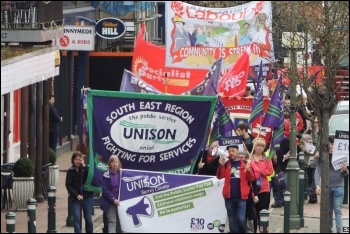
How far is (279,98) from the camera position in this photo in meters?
20.9

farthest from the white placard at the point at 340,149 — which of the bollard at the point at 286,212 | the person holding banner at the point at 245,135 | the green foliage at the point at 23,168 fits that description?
the green foliage at the point at 23,168

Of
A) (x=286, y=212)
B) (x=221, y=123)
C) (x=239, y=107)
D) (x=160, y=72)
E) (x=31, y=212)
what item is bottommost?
(x=286, y=212)

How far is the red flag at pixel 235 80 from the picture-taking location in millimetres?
24438

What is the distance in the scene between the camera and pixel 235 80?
2470cm

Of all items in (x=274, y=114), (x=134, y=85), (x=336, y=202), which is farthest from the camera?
(x=134, y=85)

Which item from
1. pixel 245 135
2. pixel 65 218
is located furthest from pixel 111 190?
pixel 245 135

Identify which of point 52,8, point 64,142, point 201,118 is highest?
point 52,8

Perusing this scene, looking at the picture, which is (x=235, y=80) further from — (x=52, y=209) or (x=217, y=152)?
(x=52, y=209)

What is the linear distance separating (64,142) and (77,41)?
4.54 meters

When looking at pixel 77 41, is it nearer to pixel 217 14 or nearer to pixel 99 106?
pixel 217 14

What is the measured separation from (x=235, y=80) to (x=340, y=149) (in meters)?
6.28

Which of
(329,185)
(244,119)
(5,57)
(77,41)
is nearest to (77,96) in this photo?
(77,41)

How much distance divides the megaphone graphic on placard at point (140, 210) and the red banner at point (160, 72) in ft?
21.8

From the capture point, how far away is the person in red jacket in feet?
58.4
